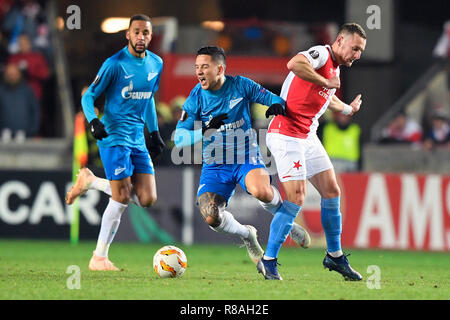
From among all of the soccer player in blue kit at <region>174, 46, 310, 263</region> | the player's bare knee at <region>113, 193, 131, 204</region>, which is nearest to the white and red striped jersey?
the soccer player in blue kit at <region>174, 46, 310, 263</region>

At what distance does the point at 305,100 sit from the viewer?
8.57 metres

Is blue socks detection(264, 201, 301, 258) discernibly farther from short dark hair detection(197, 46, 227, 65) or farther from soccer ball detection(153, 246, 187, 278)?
short dark hair detection(197, 46, 227, 65)

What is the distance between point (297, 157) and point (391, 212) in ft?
17.2

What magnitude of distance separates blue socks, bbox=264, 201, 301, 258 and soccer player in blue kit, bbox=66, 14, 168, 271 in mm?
1446

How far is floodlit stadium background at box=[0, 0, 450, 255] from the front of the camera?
531 inches

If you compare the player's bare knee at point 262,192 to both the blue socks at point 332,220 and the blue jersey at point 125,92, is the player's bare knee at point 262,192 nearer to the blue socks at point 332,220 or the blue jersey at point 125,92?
the blue socks at point 332,220

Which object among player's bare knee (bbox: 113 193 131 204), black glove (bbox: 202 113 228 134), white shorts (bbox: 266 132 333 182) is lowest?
player's bare knee (bbox: 113 193 131 204)

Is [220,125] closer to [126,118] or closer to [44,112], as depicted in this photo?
[126,118]

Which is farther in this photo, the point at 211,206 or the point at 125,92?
the point at 125,92

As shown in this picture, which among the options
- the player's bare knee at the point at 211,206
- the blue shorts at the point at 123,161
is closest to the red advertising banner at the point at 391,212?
the blue shorts at the point at 123,161

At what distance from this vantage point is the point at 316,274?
9336mm

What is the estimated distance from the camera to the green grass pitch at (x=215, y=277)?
24.2 ft

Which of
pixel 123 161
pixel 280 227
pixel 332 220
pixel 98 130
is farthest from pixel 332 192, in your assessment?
pixel 98 130

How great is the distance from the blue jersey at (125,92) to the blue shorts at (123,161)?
0.18ft
